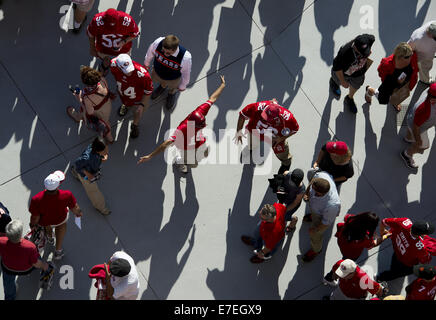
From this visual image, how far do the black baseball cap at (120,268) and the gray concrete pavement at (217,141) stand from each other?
1.51 meters

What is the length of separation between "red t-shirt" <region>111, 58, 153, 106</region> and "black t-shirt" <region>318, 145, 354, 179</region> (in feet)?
8.77

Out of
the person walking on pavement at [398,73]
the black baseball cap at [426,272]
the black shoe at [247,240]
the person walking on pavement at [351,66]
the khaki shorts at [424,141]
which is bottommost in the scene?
the black baseball cap at [426,272]

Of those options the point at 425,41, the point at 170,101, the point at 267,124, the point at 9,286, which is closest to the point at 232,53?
the point at 170,101

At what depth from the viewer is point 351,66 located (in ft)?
25.6

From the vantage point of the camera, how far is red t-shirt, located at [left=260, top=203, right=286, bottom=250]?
6.69 m

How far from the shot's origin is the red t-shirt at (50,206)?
635cm

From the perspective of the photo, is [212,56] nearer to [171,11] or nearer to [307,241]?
[171,11]

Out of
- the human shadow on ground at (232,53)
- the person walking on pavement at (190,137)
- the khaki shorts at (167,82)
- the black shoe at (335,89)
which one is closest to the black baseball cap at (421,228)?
the black shoe at (335,89)

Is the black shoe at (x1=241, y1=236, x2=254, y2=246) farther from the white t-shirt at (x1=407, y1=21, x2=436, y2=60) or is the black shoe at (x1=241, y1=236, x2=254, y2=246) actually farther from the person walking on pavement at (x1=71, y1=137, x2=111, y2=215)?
the white t-shirt at (x1=407, y1=21, x2=436, y2=60)

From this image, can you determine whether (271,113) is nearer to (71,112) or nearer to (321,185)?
(321,185)

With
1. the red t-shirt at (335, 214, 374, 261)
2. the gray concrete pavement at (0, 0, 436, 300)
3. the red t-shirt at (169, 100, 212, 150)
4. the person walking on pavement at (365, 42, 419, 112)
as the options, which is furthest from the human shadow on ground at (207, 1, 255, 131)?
the red t-shirt at (335, 214, 374, 261)

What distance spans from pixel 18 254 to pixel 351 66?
5.41m

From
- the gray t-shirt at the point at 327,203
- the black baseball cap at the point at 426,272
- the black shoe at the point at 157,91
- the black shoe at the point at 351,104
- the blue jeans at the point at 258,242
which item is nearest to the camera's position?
the black baseball cap at the point at 426,272

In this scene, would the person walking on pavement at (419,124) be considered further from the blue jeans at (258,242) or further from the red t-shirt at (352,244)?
the blue jeans at (258,242)
